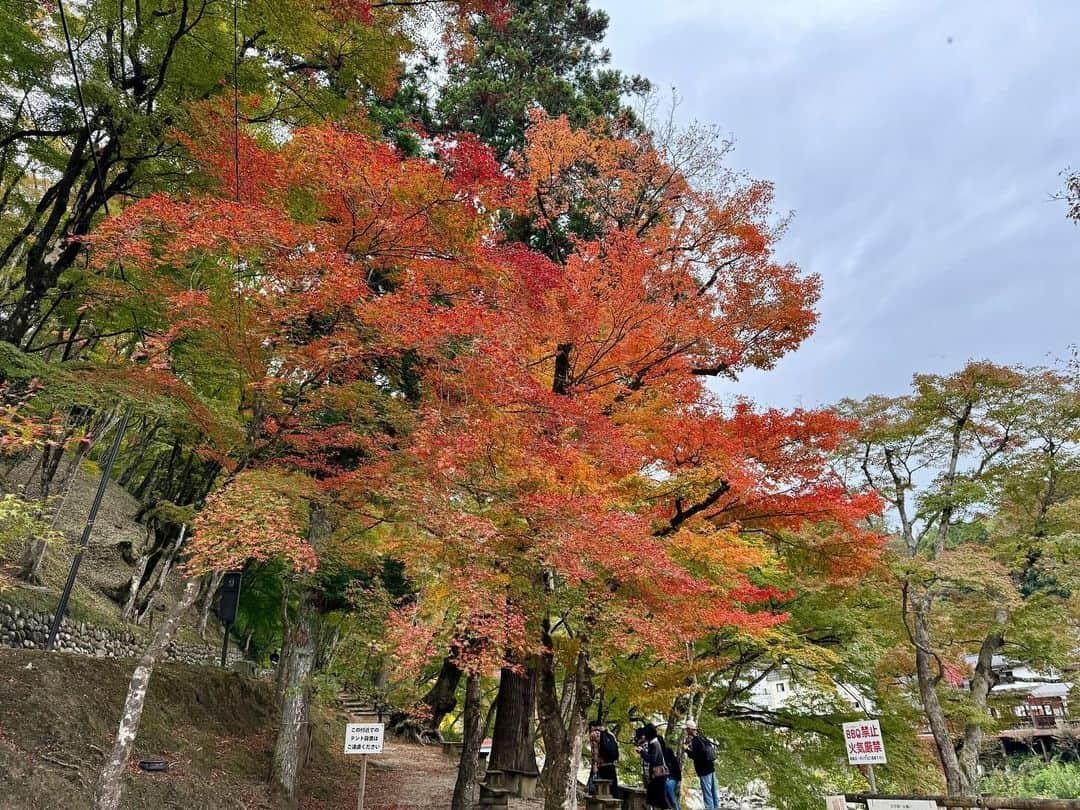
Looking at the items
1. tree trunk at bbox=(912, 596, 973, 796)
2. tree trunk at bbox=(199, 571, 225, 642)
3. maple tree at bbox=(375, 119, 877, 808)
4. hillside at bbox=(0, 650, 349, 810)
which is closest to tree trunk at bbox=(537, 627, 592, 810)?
maple tree at bbox=(375, 119, 877, 808)

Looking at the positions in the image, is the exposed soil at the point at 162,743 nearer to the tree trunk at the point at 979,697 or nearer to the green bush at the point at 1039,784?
the tree trunk at the point at 979,697

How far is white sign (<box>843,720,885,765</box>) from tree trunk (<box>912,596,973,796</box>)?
6360 millimetres

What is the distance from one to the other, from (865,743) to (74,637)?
45.5 ft

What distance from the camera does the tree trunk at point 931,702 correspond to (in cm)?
1312

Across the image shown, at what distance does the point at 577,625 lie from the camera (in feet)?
29.0

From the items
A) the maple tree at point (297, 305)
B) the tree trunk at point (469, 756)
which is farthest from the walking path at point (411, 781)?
the maple tree at point (297, 305)

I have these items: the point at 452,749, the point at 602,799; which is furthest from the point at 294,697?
the point at 452,749

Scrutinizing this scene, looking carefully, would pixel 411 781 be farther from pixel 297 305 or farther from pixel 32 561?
pixel 297 305

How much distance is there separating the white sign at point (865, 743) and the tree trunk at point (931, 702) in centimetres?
636

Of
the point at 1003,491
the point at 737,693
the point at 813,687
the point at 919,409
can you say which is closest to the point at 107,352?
the point at 737,693

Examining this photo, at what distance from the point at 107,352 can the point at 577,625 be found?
14.4 m

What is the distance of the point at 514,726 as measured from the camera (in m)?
12.9

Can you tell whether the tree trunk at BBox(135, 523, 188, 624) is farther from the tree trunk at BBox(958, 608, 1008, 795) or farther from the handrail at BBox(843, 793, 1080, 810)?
the tree trunk at BBox(958, 608, 1008, 795)

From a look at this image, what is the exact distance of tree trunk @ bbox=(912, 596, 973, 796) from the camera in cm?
1312
